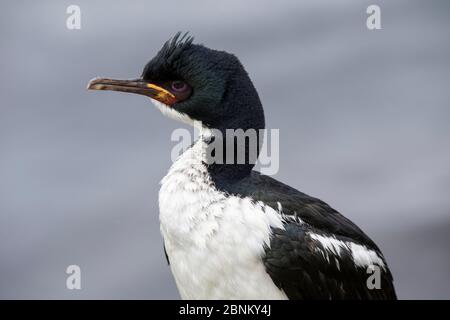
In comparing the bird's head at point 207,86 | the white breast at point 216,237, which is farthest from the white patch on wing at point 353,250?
the bird's head at point 207,86

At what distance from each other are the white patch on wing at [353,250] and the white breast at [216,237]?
0.26 meters

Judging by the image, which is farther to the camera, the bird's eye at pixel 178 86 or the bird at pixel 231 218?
the bird's eye at pixel 178 86

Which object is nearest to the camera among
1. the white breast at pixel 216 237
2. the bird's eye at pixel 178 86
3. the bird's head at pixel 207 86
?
the white breast at pixel 216 237

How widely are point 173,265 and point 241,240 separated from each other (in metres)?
0.45

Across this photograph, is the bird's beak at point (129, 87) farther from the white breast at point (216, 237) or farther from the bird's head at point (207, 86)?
the white breast at point (216, 237)

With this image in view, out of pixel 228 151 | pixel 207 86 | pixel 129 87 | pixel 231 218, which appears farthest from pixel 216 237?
pixel 129 87

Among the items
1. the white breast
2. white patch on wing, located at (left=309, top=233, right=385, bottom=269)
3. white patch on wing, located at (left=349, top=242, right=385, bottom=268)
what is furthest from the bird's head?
white patch on wing, located at (left=349, top=242, right=385, bottom=268)

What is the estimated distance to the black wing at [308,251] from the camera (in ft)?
15.0

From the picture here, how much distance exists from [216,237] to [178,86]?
819 millimetres

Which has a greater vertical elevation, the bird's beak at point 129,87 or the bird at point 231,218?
the bird's beak at point 129,87

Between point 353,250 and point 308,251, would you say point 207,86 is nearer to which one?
point 308,251
